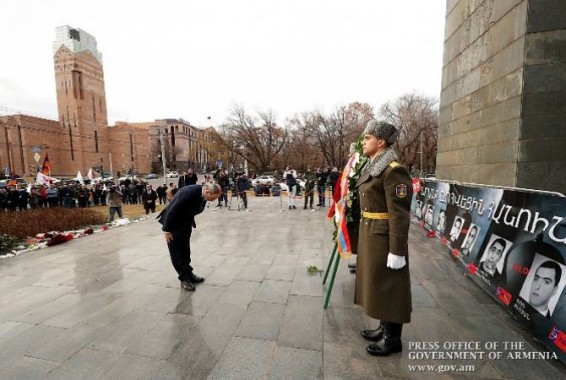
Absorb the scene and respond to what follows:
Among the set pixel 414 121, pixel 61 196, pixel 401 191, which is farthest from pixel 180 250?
pixel 414 121

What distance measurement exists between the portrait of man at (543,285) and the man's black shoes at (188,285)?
4047 millimetres

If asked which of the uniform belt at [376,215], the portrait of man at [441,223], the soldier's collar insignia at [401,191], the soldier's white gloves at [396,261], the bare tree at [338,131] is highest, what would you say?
the bare tree at [338,131]

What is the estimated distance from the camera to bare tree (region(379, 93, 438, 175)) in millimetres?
39375

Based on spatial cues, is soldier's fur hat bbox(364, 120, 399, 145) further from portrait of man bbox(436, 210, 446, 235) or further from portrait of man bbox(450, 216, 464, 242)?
portrait of man bbox(436, 210, 446, 235)

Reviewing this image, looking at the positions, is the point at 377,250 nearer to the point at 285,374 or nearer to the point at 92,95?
the point at 285,374

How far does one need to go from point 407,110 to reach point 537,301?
4292cm

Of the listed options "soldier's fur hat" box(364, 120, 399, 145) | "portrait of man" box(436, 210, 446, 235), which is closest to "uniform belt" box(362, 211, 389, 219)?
"soldier's fur hat" box(364, 120, 399, 145)

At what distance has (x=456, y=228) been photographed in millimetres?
5184

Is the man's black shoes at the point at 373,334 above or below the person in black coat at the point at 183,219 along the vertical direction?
below

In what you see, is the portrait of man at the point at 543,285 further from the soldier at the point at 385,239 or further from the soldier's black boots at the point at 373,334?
the soldier's black boots at the point at 373,334

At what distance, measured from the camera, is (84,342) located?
9.59 feet

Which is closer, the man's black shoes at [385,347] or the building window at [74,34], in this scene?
the man's black shoes at [385,347]

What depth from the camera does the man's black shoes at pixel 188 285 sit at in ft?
13.7

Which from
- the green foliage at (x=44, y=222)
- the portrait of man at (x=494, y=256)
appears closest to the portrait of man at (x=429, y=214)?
the portrait of man at (x=494, y=256)
